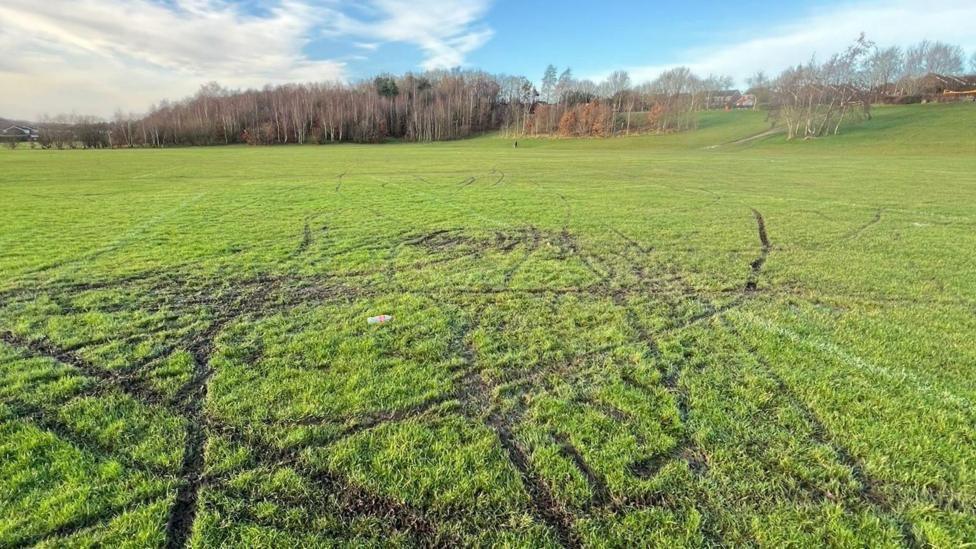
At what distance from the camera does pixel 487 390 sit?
4480 mm

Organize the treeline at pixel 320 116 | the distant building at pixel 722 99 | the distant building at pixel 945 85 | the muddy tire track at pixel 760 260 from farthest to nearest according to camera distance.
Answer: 1. the distant building at pixel 722 99
2. the treeline at pixel 320 116
3. the distant building at pixel 945 85
4. the muddy tire track at pixel 760 260

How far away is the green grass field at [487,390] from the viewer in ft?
9.89

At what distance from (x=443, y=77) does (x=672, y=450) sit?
13896 centimetres

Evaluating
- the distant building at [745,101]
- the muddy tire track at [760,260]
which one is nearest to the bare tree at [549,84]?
the distant building at [745,101]

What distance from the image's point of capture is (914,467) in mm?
3438

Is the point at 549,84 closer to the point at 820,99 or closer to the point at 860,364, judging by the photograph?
the point at 820,99

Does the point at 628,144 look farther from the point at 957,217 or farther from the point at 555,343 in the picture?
the point at 555,343

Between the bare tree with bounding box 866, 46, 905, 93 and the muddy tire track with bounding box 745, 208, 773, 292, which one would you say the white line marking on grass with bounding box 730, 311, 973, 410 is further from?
the bare tree with bounding box 866, 46, 905, 93

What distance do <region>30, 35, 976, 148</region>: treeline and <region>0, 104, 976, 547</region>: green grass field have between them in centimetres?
6448

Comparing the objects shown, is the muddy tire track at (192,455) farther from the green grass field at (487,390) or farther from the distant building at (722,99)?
the distant building at (722,99)

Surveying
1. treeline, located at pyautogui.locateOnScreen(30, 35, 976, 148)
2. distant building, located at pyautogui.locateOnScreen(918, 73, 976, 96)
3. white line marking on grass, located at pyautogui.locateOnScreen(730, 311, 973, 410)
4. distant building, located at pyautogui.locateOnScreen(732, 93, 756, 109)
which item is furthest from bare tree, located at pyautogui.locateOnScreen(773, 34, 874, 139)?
white line marking on grass, located at pyautogui.locateOnScreen(730, 311, 973, 410)

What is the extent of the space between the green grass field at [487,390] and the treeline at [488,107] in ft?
212

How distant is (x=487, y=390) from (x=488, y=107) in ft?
→ 369

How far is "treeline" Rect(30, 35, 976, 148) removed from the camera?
63062 millimetres
